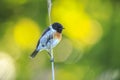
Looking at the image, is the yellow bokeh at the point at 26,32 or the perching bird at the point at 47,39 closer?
the perching bird at the point at 47,39

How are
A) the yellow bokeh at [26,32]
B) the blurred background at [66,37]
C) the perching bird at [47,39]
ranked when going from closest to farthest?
the perching bird at [47,39] → the blurred background at [66,37] → the yellow bokeh at [26,32]

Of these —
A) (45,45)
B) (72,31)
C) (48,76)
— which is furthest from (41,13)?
(45,45)

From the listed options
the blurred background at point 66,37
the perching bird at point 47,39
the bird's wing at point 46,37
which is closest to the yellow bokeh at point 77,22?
the blurred background at point 66,37

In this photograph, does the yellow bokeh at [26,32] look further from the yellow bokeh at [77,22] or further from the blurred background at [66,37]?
the yellow bokeh at [77,22]

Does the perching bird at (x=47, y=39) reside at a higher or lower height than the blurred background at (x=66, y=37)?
lower

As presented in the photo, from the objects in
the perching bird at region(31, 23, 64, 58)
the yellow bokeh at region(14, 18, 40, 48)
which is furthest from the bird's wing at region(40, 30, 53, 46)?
the yellow bokeh at region(14, 18, 40, 48)

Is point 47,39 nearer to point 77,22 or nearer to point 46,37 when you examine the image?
point 46,37

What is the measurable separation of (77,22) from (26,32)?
0.38 m

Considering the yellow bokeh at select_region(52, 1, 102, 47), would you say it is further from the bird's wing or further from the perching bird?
the bird's wing

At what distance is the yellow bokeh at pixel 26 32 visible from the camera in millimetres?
3918

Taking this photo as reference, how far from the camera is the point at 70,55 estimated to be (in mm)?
4055

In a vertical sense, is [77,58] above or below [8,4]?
below

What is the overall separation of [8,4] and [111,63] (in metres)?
0.88

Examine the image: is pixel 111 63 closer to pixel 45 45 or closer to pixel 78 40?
pixel 78 40
